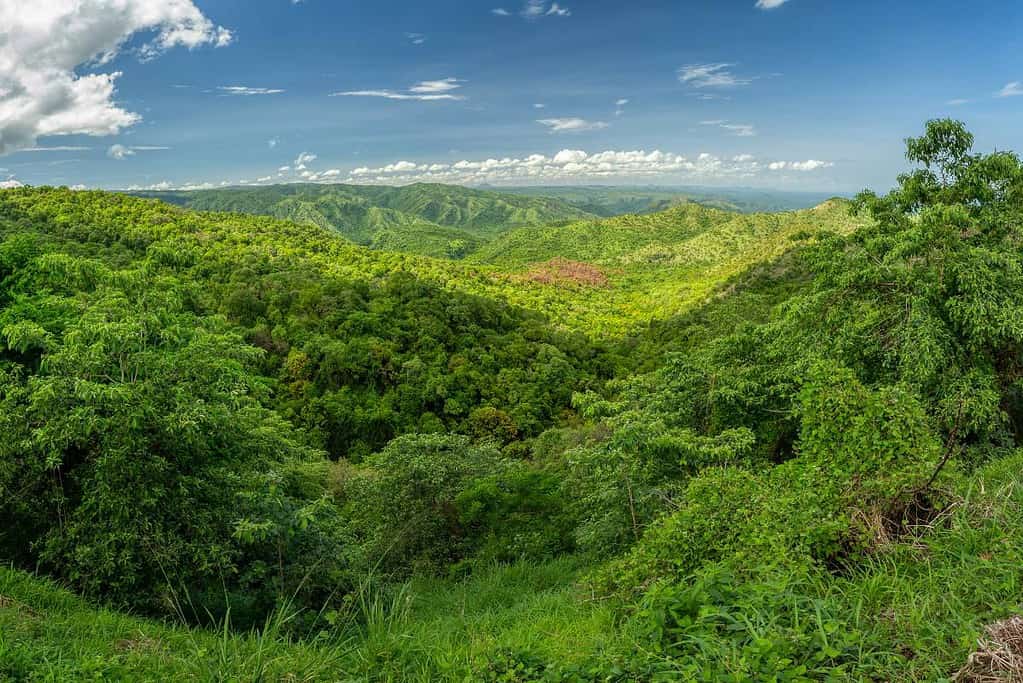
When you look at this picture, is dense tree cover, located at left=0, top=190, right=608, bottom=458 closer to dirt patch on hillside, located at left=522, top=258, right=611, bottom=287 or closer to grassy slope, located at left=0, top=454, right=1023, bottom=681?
grassy slope, located at left=0, top=454, right=1023, bottom=681

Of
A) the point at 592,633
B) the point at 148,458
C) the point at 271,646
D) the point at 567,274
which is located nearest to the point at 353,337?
the point at 148,458

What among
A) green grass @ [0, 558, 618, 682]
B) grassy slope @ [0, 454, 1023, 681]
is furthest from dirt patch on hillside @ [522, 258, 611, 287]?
grassy slope @ [0, 454, 1023, 681]

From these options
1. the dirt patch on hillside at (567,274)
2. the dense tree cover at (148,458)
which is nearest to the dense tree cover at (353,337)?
the dense tree cover at (148,458)

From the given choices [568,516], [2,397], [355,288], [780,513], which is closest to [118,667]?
[780,513]

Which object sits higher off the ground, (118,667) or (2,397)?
(2,397)

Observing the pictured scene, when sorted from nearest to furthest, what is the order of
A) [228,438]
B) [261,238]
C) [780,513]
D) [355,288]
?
1. [780,513]
2. [228,438]
3. [355,288]
4. [261,238]

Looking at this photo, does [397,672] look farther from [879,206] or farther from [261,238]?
[261,238]

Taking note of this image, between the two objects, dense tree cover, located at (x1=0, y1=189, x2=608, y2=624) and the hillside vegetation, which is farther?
dense tree cover, located at (x1=0, y1=189, x2=608, y2=624)
